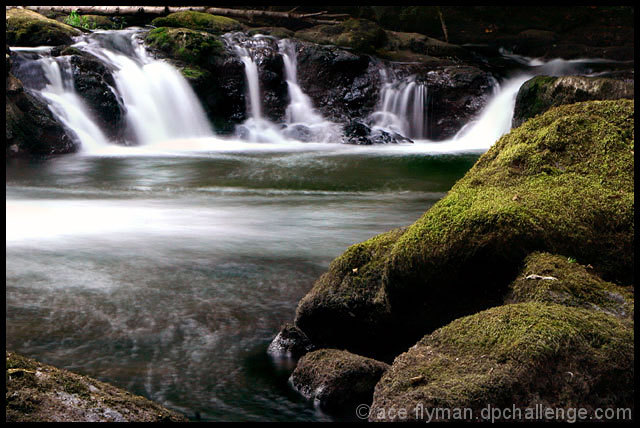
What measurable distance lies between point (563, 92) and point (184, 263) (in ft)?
30.5

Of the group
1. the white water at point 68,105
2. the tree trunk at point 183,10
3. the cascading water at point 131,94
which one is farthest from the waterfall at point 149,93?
the tree trunk at point 183,10

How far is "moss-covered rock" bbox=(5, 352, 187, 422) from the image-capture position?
2199mm

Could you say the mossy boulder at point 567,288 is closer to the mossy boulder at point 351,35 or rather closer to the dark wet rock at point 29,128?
the dark wet rock at point 29,128

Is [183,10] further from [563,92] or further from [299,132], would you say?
[563,92]

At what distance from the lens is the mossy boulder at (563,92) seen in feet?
37.5

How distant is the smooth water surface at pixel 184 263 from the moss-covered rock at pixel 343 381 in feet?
0.28

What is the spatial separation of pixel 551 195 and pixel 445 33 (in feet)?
82.0

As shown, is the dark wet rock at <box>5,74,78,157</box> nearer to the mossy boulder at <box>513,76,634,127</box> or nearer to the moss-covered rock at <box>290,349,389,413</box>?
the mossy boulder at <box>513,76,634,127</box>

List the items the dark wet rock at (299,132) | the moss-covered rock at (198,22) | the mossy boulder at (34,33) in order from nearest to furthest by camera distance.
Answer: the mossy boulder at (34,33), the dark wet rock at (299,132), the moss-covered rock at (198,22)

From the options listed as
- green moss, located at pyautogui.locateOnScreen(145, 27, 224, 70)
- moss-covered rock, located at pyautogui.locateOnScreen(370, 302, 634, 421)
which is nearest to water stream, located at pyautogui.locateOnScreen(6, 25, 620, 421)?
green moss, located at pyautogui.locateOnScreen(145, 27, 224, 70)

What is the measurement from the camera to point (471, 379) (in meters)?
2.12

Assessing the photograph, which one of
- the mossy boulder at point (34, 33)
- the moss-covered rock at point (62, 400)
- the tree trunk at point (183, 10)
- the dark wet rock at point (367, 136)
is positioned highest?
the tree trunk at point (183, 10)

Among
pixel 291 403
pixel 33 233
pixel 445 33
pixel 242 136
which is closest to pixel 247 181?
pixel 33 233

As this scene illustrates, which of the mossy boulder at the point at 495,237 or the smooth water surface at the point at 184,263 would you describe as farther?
the smooth water surface at the point at 184,263
